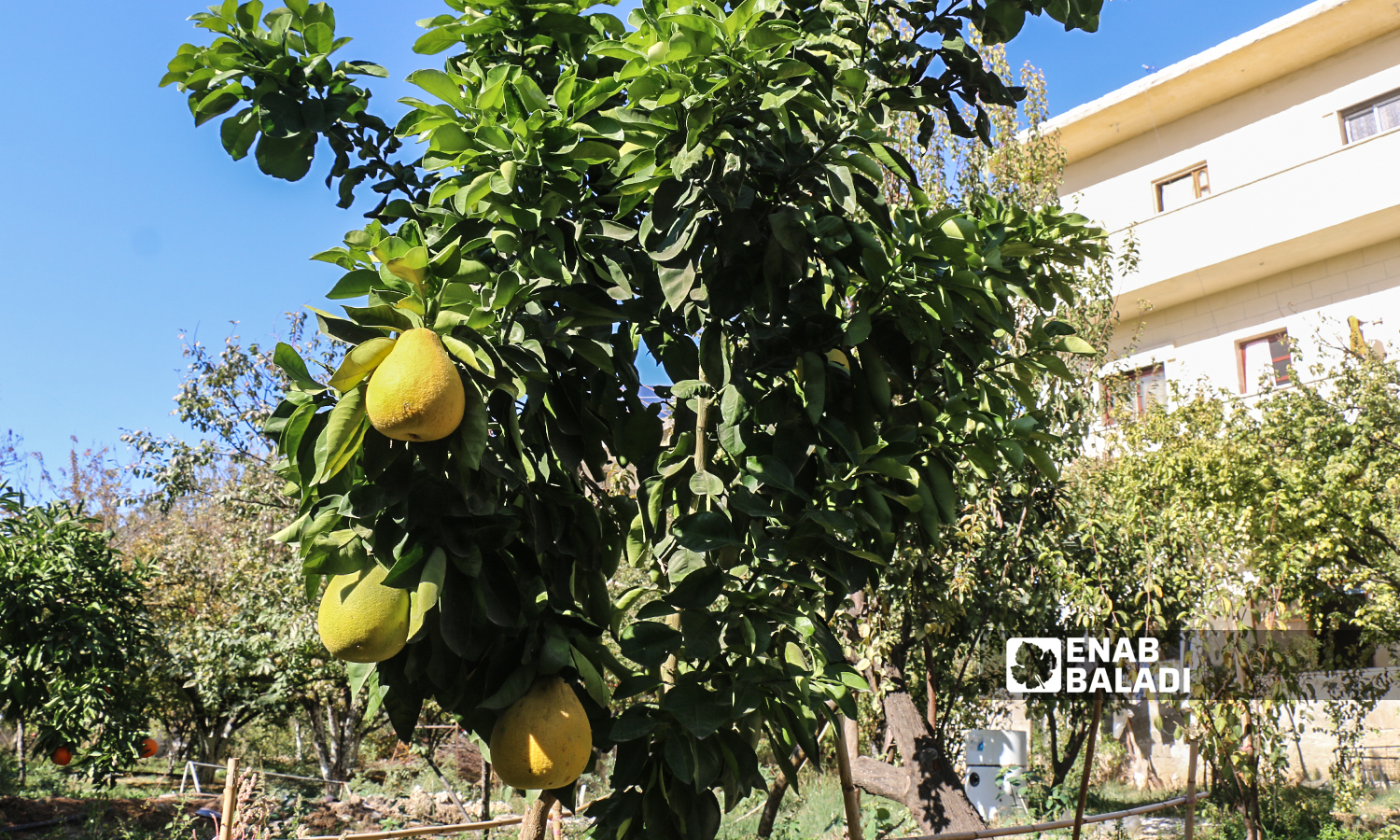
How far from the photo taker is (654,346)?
2.05 metres

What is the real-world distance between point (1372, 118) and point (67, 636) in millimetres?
16338

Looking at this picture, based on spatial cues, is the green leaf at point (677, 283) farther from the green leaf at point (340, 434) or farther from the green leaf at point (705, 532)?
the green leaf at point (340, 434)

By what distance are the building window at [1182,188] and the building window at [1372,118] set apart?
182 centimetres

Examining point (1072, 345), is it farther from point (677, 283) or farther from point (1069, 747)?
point (1069, 747)

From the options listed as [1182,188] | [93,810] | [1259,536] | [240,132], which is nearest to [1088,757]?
[1259,536]

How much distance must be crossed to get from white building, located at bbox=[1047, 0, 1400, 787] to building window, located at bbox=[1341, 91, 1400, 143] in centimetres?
2

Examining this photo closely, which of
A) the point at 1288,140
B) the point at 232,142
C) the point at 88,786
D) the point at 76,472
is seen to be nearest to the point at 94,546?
the point at 88,786

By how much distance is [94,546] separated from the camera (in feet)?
27.7

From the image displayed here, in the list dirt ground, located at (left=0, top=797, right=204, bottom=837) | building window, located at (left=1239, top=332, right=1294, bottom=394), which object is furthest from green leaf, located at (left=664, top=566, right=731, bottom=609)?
building window, located at (left=1239, top=332, right=1294, bottom=394)

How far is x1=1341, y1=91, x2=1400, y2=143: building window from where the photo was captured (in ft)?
41.8

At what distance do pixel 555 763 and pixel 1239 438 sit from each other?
7367 mm

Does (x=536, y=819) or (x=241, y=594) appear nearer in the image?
(x=536, y=819)

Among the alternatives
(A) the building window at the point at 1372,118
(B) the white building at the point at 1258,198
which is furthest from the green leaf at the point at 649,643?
(A) the building window at the point at 1372,118

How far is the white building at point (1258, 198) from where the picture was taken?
12.4m
